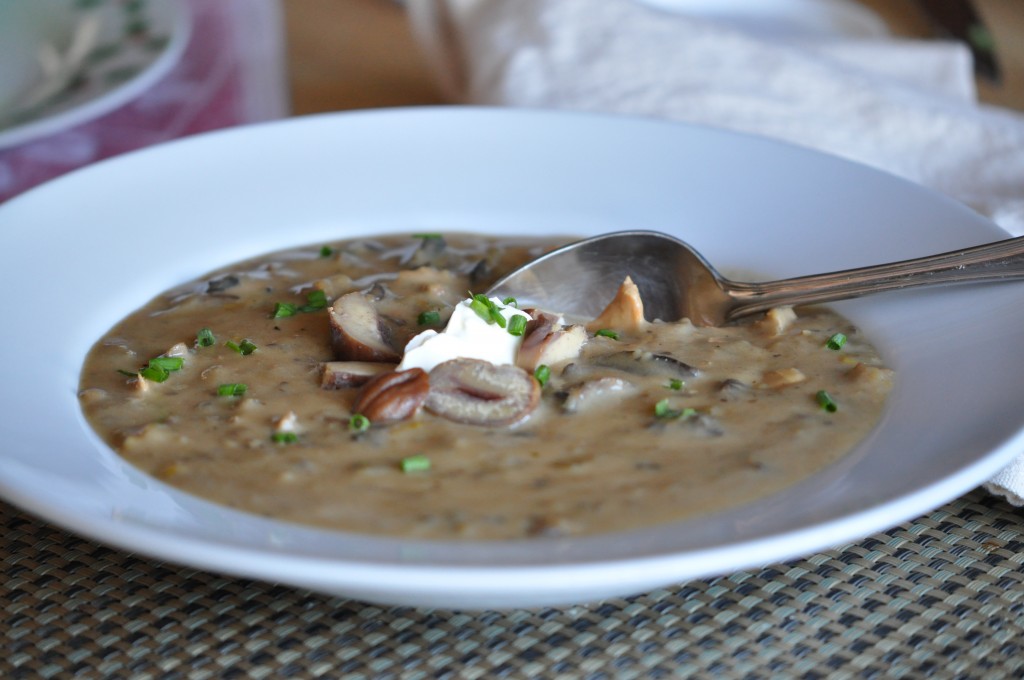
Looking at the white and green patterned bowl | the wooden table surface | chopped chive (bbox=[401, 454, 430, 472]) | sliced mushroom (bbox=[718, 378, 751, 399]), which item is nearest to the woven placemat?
chopped chive (bbox=[401, 454, 430, 472])

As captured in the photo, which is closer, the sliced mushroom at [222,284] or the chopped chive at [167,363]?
the chopped chive at [167,363]

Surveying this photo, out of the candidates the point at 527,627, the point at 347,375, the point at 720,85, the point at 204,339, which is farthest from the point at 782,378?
the point at 720,85

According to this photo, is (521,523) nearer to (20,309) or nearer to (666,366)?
(666,366)

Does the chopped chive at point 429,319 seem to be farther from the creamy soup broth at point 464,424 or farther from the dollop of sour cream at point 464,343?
the dollop of sour cream at point 464,343

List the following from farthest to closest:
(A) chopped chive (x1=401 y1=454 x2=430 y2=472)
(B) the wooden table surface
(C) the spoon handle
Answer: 1. (B) the wooden table surface
2. (C) the spoon handle
3. (A) chopped chive (x1=401 y1=454 x2=430 y2=472)

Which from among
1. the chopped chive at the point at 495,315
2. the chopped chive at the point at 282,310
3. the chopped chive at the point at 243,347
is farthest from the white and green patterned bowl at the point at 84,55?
the chopped chive at the point at 495,315

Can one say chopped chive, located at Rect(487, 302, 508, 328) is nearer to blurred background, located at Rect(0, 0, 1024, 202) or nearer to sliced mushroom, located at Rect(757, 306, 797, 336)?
sliced mushroom, located at Rect(757, 306, 797, 336)
